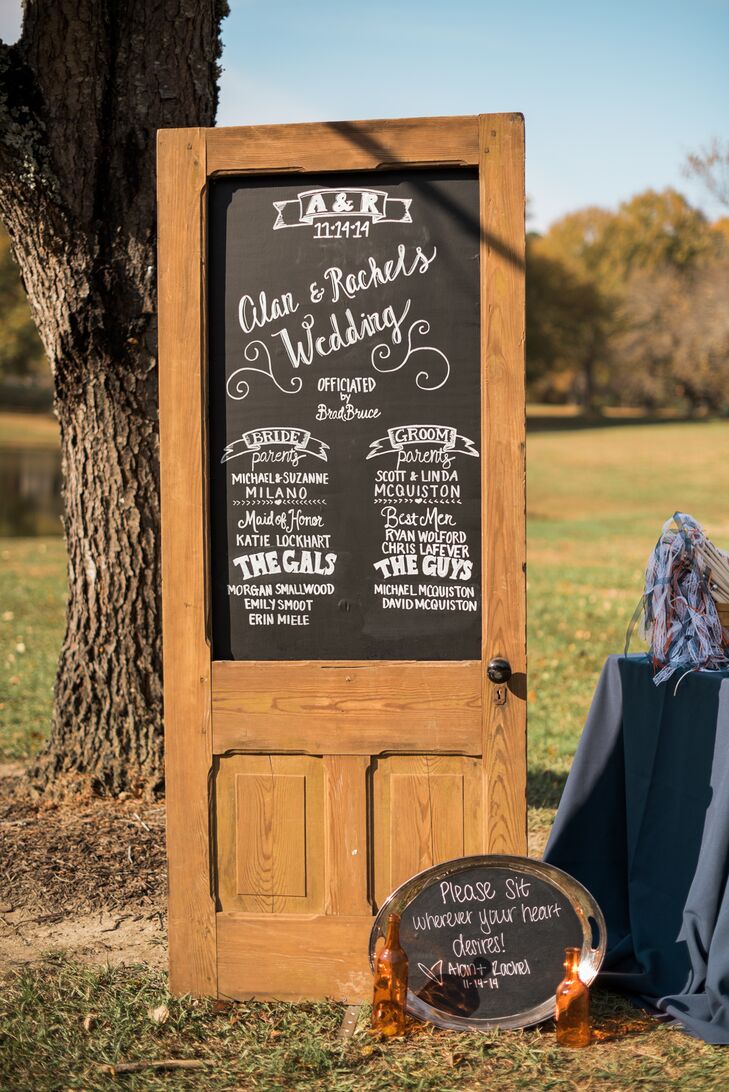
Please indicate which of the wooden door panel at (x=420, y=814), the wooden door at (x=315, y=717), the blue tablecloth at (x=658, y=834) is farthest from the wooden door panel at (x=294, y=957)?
the blue tablecloth at (x=658, y=834)

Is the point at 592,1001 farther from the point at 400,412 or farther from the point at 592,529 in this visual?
the point at 592,529

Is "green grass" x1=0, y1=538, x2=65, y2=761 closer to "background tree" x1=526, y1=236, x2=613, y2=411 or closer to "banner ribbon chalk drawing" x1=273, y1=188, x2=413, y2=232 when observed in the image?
"banner ribbon chalk drawing" x1=273, y1=188, x2=413, y2=232

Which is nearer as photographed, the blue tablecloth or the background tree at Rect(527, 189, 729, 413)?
the blue tablecloth

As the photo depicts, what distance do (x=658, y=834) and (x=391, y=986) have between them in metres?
1.15

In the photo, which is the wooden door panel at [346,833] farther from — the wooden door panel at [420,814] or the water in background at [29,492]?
the water in background at [29,492]

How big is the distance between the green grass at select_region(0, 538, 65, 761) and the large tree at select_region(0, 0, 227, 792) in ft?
6.13

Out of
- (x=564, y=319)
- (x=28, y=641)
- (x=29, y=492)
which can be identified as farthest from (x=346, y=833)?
(x=564, y=319)

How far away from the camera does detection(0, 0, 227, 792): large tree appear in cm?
518

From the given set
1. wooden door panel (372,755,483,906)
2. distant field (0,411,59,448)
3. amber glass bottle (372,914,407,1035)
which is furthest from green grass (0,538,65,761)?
distant field (0,411,59,448)

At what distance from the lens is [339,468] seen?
3.59 metres

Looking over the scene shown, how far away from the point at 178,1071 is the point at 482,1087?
35.9 inches

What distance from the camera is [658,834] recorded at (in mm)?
3861

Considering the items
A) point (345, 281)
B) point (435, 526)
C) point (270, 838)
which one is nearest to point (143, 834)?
point (270, 838)

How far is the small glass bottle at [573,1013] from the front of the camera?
11.0 feet
